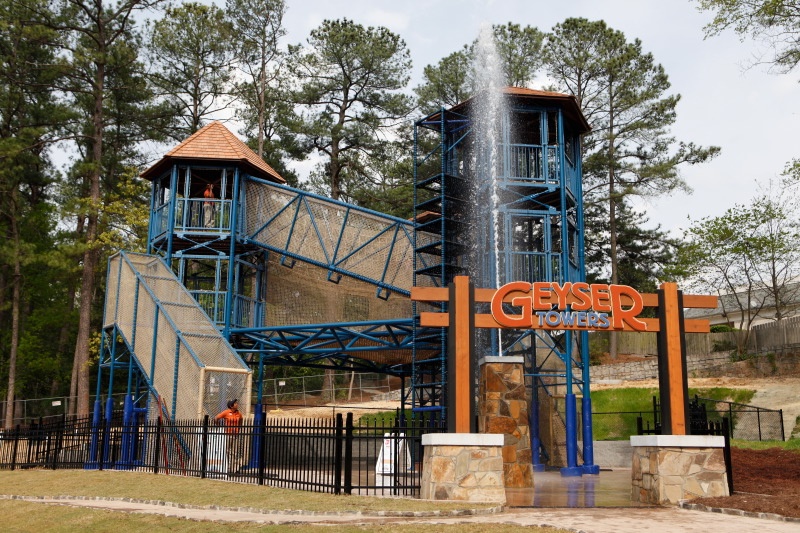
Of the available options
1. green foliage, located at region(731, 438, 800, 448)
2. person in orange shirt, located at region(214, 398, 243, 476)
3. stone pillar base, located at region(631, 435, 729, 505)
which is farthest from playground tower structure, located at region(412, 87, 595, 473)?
stone pillar base, located at region(631, 435, 729, 505)

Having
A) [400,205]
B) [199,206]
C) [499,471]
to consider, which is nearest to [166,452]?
[499,471]

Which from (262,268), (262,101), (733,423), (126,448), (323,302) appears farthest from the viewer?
(262,101)

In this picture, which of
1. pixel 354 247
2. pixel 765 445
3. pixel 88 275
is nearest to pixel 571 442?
pixel 765 445

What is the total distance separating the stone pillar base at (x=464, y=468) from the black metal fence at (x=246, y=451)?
0.77m

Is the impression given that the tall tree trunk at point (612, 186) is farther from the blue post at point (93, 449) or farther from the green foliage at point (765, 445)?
the blue post at point (93, 449)

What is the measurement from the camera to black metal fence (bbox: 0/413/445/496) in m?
14.1

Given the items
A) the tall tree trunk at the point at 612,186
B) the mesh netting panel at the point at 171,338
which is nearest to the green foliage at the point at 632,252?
the tall tree trunk at the point at 612,186

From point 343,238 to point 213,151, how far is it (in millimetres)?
5465

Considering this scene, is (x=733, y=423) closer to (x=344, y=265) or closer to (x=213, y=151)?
(x=344, y=265)

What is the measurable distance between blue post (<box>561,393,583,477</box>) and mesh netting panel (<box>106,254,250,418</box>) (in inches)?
310

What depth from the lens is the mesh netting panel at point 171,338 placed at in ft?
64.1

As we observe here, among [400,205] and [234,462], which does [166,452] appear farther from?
[400,205]

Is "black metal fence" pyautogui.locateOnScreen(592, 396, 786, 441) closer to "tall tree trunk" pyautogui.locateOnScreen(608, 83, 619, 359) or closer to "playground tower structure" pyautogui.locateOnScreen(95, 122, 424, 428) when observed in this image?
"playground tower structure" pyautogui.locateOnScreen(95, 122, 424, 428)

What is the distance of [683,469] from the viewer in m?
13.5
